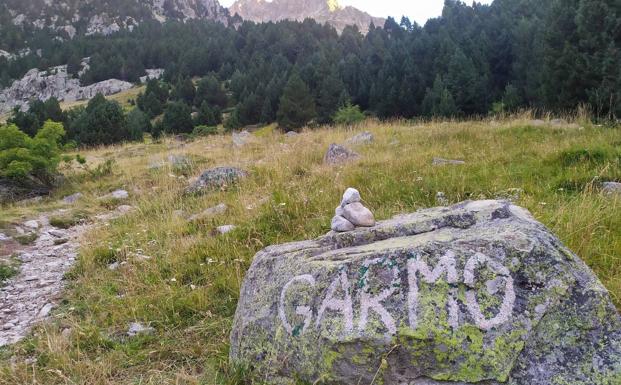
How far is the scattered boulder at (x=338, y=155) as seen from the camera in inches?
378

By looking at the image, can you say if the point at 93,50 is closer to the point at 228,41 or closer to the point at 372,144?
the point at 228,41

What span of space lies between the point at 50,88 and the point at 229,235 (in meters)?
123

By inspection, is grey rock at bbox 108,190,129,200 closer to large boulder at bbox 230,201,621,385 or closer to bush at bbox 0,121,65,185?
bush at bbox 0,121,65,185

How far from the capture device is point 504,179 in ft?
20.5

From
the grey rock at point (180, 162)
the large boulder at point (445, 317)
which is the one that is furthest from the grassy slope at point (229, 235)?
the grey rock at point (180, 162)

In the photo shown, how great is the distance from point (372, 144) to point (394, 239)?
9398mm

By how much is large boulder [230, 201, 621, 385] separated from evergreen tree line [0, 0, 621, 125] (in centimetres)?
1251

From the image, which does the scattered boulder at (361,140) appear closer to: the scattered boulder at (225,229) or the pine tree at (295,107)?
the scattered boulder at (225,229)

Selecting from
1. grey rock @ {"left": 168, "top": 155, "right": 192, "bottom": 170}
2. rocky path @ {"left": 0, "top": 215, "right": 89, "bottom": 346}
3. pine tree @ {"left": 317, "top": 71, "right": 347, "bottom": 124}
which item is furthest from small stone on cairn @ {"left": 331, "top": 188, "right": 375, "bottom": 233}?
pine tree @ {"left": 317, "top": 71, "right": 347, "bottom": 124}

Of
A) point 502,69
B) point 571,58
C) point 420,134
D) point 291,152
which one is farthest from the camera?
point 502,69

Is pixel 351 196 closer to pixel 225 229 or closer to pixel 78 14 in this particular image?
pixel 225 229

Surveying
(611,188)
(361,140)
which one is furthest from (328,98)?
(611,188)

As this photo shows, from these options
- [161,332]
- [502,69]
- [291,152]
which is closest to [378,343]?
[161,332]

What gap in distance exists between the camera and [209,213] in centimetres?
663
